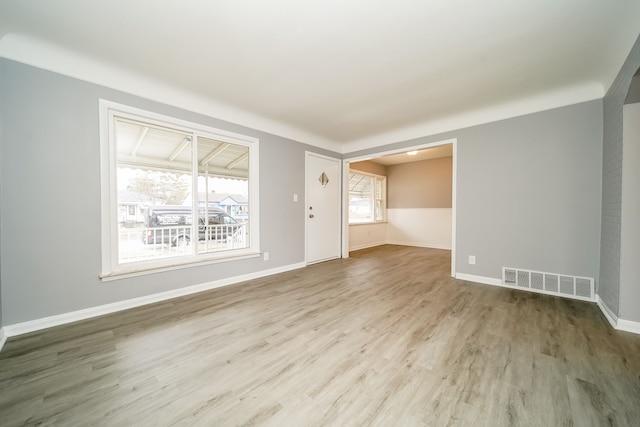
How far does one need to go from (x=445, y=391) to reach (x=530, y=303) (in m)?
2.09

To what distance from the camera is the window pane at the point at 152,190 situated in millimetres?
2678

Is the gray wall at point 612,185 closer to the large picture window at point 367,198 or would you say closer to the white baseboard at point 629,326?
the white baseboard at point 629,326

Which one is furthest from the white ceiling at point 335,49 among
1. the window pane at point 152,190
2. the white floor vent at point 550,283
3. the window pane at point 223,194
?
the white floor vent at point 550,283

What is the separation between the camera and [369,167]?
673cm

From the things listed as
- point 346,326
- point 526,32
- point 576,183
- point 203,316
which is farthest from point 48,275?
point 576,183

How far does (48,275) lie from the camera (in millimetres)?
2084

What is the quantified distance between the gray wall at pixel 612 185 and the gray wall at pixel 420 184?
3.85 meters

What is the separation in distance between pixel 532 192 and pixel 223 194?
4.27 metres

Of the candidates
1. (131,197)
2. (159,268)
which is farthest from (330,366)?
(131,197)

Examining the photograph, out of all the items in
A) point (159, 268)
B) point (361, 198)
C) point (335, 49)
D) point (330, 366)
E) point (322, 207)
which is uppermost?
point (335, 49)

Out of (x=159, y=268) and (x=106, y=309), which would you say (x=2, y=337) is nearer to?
(x=106, y=309)

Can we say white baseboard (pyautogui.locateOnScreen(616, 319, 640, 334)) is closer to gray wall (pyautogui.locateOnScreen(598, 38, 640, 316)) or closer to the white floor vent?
gray wall (pyautogui.locateOnScreen(598, 38, 640, 316))

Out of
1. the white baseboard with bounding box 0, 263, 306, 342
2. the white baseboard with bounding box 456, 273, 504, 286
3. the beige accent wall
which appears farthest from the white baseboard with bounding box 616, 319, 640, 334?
the beige accent wall

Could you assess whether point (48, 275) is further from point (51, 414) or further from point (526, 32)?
point (526, 32)
